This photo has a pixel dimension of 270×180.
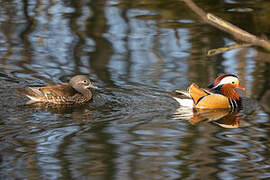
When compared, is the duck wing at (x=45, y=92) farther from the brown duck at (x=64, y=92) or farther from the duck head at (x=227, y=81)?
the duck head at (x=227, y=81)

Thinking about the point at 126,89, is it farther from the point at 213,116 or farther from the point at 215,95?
the point at 213,116

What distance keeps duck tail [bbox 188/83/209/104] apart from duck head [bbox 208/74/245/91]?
0.96 feet

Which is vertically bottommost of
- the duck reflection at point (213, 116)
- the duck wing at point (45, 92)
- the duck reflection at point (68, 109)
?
the duck reflection at point (213, 116)

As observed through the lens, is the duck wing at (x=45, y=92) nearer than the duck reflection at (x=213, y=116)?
No

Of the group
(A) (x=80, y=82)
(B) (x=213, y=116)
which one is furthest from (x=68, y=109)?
(B) (x=213, y=116)

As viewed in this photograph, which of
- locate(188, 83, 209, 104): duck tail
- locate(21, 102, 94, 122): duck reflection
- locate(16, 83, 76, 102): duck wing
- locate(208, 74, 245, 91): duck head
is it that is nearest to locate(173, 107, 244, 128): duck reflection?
locate(188, 83, 209, 104): duck tail

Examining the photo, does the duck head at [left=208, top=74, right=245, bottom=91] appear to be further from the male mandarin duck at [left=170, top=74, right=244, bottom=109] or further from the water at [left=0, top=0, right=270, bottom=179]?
the water at [left=0, top=0, right=270, bottom=179]

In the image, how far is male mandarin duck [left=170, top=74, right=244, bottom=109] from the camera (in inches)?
372

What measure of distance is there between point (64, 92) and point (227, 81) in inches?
101

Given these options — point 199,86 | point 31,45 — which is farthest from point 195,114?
point 31,45

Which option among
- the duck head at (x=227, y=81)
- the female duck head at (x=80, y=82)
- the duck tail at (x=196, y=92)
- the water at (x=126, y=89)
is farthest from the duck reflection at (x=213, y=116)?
the female duck head at (x=80, y=82)

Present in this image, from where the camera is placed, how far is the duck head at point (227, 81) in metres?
9.66

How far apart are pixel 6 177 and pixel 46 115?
8.93ft

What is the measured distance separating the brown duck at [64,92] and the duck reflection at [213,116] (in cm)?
163
